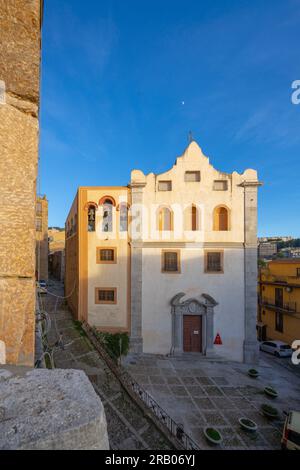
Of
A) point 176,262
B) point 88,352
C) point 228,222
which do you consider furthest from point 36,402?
point 228,222

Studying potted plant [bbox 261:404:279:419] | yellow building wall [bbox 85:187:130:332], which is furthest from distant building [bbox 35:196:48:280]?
potted plant [bbox 261:404:279:419]

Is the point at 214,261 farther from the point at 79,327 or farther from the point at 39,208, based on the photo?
the point at 39,208

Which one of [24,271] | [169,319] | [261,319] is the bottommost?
[261,319]

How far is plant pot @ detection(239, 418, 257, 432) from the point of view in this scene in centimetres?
897

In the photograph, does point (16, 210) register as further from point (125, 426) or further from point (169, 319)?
point (169, 319)

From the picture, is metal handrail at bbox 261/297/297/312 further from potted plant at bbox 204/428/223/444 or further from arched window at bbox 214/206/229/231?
potted plant at bbox 204/428/223/444

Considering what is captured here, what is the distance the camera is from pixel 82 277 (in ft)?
53.8

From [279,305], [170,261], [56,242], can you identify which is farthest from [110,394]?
[56,242]

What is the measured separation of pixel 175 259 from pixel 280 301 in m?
16.4

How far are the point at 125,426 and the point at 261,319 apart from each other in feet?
82.0

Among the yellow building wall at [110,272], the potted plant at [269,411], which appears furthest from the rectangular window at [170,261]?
the potted plant at [269,411]

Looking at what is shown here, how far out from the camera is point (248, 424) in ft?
30.3

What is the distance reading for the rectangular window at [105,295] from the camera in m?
16.3

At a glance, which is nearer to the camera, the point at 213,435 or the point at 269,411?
the point at 213,435
